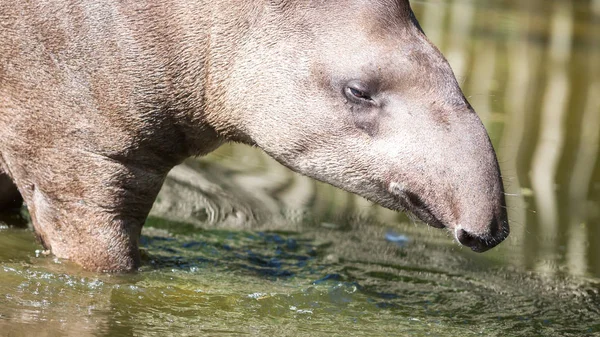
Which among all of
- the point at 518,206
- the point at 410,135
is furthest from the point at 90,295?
the point at 518,206

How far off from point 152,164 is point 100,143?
1.15ft

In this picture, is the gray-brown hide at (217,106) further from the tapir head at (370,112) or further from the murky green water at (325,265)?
the murky green water at (325,265)

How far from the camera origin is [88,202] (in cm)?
641

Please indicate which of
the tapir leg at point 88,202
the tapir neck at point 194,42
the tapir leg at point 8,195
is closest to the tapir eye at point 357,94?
the tapir neck at point 194,42

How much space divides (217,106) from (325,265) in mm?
1788

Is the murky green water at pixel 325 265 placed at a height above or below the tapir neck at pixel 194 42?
below

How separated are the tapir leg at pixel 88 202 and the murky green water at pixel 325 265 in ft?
0.43

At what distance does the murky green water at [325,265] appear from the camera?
6.04m

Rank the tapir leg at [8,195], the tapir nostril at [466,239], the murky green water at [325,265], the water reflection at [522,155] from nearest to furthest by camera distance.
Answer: the tapir nostril at [466,239] < the murky green water at [325,265] < the tapir leg at [8,195] < the water reflection at [522,155]

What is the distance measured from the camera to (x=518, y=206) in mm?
9367

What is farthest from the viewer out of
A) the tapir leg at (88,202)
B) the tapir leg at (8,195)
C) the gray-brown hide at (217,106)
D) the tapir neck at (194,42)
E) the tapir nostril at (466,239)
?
the tapir leg at (8,195)

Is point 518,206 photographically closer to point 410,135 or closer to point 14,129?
point 410,135

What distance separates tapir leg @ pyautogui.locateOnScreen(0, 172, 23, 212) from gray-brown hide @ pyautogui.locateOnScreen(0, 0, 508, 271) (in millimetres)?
824

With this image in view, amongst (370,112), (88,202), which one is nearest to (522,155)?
(370,112)
